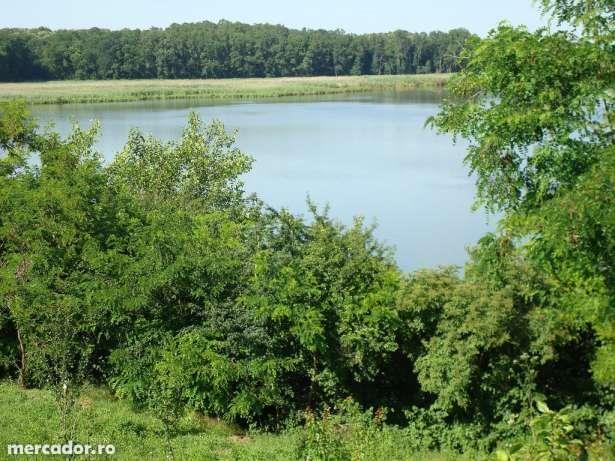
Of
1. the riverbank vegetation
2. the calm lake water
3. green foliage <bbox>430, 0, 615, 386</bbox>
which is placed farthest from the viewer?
the calm lake water

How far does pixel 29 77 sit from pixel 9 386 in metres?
104

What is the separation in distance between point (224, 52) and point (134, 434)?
117 metres

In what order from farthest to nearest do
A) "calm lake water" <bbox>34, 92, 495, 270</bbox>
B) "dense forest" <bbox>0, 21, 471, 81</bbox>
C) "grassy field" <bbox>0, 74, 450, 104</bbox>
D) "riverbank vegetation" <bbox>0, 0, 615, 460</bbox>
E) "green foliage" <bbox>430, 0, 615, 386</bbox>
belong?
"dense forest" <bbox>0, 21, 471, 81</bbox>, "grassy field" <bbox>0, 74, 450, 104</bbox>, "calm lake water" <bbox>34, 92, 495, 270</bbox>, "riverbank vegetation" <bbox>0, 0, 615, 460</bbox>, "green foliage" <bbox>430, 0, 615, 386</bbox>

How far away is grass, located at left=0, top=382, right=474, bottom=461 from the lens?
1016 centimetres

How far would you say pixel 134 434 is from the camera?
36.8 ft

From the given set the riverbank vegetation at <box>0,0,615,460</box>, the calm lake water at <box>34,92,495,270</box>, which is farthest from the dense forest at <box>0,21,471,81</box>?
the riverbank vegetation at <box>0,0,615,460</box>

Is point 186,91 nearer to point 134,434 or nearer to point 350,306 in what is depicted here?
point 350,306

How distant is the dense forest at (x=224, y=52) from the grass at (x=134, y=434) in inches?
4174

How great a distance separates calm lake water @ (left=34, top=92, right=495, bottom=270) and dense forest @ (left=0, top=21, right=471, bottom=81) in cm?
4645

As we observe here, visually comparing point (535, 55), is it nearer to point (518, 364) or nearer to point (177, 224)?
point (518, 364)

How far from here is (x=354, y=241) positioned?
14.2 metres

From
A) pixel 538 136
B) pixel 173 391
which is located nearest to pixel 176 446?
pixel 173 391

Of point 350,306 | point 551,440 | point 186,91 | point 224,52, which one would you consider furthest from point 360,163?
point 224,52

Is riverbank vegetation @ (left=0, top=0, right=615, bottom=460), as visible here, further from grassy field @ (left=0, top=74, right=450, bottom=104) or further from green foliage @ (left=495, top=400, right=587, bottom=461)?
grassy field @ (left=0, top=74, right=450, bottom=104)
